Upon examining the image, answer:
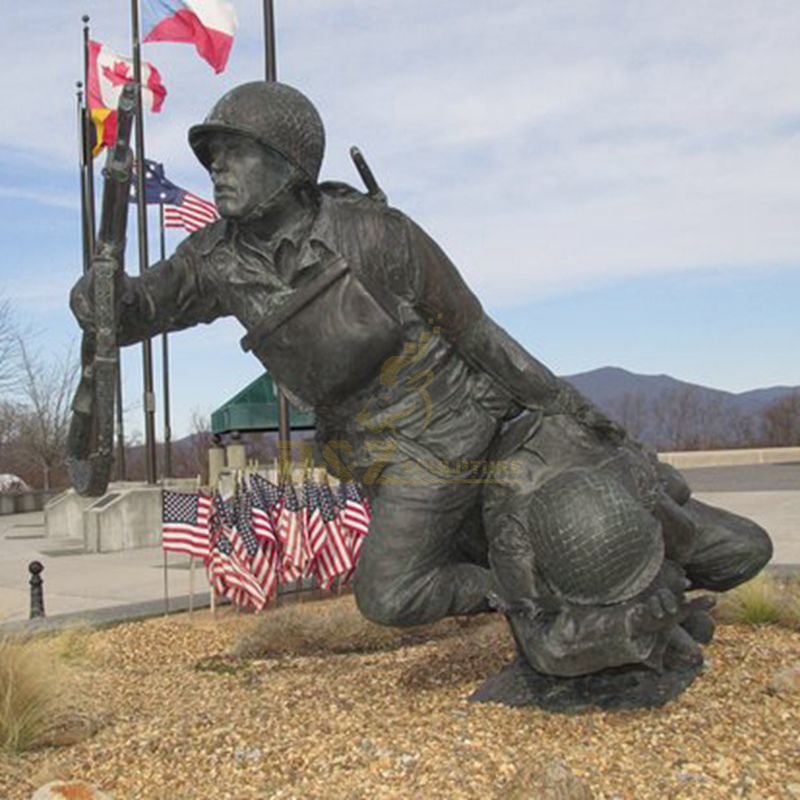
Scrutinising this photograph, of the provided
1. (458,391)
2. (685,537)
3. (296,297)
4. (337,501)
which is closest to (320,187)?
(296,297)

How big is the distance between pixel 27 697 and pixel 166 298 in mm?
1613

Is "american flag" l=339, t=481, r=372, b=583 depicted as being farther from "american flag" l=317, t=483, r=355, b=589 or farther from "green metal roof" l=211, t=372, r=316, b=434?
"green metal roof" l=211, t=372, r=316, b=434

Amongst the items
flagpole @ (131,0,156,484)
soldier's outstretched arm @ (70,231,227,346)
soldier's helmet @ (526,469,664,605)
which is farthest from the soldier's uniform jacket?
flagpole @ (131,0,156,484)

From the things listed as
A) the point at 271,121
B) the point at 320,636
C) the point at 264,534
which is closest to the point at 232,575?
the point at 264,534

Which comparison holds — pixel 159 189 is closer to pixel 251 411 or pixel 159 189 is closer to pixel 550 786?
pixel 251 411

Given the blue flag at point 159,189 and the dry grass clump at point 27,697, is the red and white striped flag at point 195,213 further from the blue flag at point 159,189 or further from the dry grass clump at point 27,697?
the dry grass clump at point 27,697

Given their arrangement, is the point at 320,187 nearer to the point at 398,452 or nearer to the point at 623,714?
the point at 398,452

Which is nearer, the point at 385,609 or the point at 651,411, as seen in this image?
the point at 385,609

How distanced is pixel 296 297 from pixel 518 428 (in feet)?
3.23

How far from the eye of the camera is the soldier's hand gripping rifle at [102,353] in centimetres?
327

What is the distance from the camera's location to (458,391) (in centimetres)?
371

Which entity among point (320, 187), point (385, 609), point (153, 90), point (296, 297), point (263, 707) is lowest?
point (263, 707)

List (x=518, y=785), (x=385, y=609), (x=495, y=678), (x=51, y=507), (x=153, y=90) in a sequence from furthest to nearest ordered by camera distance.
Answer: (x=153, y=90), (x=51, y=507), (x=495, y=678), (x=385, y=609), (x=518, y=785)

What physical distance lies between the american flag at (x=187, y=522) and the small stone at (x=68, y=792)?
4295 mm
